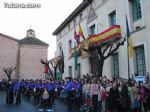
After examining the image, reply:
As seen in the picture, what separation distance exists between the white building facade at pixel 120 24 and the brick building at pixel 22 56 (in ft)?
70.0

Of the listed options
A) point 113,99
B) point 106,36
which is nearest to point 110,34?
point 106,36

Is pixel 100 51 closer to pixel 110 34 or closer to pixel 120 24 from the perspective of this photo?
pixel 110 34

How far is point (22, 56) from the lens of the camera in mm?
49969

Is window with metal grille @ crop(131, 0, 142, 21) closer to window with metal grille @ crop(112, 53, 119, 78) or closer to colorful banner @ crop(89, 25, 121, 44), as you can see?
colorful banner @ crop(89, 25, 121, 44)

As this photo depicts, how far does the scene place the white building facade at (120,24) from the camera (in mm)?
16750

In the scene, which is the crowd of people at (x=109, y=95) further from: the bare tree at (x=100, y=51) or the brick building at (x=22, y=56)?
Result: the brick building at (x=22, y=56)

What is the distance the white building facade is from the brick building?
70.0 ft

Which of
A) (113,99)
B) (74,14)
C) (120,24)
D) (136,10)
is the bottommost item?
(113,99)

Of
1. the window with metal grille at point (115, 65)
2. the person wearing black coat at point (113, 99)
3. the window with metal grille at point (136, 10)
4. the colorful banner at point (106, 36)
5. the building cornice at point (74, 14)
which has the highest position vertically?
the building cornice at point (74, 14)

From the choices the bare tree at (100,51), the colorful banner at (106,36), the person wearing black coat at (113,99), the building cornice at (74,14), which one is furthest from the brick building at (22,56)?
the person wearing black coat at (113,99)

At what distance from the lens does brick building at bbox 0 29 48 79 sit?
47844 millimetres

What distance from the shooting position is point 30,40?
54.5m

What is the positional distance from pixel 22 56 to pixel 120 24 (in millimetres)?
34101

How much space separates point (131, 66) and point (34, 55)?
35652 mm
